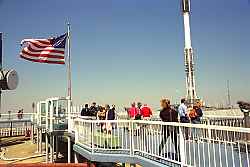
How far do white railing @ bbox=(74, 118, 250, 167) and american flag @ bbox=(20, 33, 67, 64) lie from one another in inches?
263

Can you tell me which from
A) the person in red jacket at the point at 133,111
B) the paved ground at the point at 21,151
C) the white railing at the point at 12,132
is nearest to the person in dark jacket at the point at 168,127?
the person in red jacket at the point at 133,111

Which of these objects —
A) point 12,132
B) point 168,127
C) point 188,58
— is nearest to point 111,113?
point 168,127

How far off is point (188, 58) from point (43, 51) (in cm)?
4139

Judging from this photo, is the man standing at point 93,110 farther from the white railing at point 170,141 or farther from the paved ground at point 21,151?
the paved ground at point 21,151

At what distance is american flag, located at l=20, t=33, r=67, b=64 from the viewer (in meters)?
18.2

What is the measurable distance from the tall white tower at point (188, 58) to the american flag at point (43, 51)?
38.9 metres

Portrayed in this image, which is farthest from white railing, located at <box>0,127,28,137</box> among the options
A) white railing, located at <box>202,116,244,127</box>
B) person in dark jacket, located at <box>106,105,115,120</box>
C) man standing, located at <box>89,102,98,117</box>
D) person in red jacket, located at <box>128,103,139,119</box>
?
white railing, located at <box>202,116,244,127</box>

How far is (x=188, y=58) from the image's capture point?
2232 inches

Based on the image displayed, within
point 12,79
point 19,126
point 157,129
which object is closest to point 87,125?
point 157,129

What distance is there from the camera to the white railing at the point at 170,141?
22.8 ft

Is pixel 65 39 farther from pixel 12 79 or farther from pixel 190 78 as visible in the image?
pixel 190 78

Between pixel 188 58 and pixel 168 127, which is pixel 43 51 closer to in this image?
pixel 168 127

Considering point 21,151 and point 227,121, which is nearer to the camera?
point 227,121

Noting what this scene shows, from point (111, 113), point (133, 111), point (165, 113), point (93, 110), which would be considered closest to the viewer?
point (165, 113)
